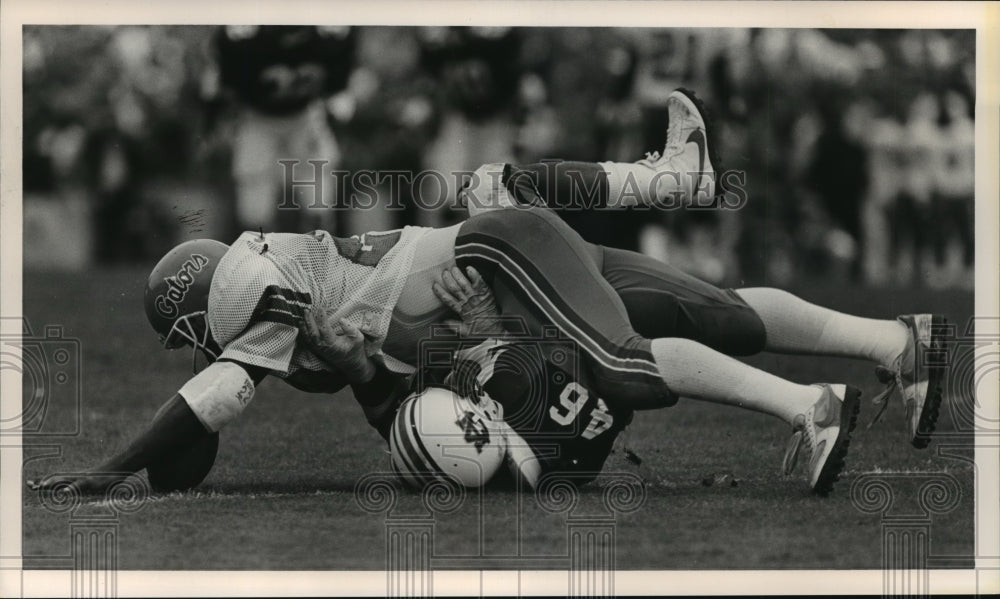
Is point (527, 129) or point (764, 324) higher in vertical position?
point (527, 129)

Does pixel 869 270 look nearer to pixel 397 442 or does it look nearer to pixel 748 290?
pixel 748 290

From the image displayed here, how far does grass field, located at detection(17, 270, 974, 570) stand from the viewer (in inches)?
170

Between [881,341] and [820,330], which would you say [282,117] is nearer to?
[820,330]

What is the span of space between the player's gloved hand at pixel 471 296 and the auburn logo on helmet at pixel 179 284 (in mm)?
742

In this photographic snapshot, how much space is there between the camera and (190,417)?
178 inches

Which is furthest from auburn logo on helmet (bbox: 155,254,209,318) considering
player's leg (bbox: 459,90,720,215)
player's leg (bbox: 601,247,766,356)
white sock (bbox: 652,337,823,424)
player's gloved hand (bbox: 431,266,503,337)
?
white sock (bbox: 652,337,823,424)

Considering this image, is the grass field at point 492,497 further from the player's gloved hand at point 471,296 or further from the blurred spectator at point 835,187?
the player's gloved hand at point 471,296

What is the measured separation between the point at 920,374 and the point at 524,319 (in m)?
1.25

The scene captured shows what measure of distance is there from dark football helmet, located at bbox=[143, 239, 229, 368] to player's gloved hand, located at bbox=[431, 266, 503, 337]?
704 millimetres

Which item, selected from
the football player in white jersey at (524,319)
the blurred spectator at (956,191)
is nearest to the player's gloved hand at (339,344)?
the football player in white jersey at (524,319)

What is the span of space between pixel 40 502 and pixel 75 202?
40.6 inches

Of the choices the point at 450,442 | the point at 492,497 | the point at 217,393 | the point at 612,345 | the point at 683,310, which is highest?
the point at 683,310

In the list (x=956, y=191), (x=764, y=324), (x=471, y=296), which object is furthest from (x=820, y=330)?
(x=471, y=296)

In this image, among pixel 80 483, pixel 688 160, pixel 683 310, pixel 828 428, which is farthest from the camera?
pixel 688 160
